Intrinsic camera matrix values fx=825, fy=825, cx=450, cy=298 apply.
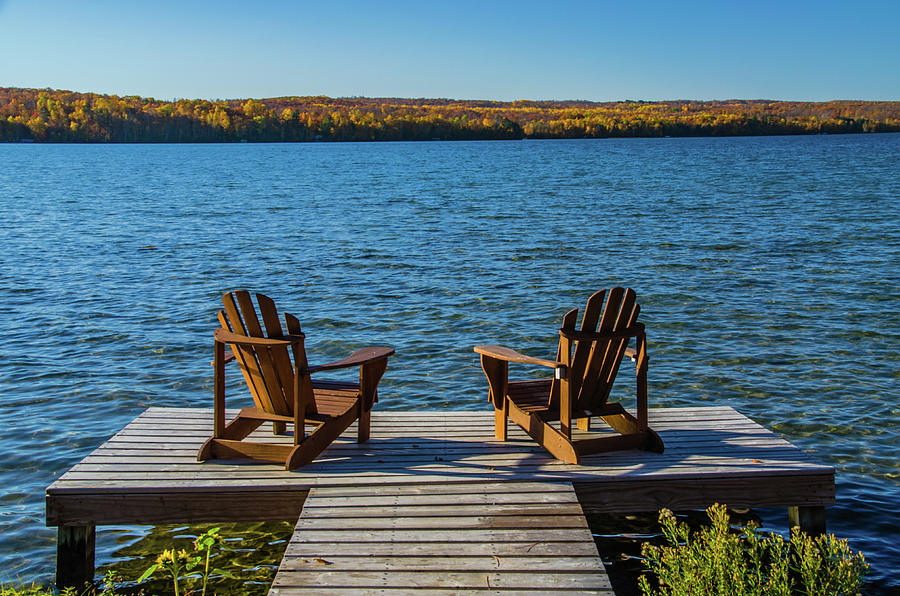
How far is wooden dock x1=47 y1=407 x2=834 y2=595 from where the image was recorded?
3818 millimetres

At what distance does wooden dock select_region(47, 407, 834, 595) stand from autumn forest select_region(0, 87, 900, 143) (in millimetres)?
154910

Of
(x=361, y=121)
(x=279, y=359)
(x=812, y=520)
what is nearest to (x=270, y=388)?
(x=279, y=359)

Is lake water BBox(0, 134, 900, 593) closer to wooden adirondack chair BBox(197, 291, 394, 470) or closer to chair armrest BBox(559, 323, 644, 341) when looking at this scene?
wooden adirondack chair BBox(197, 291, 394, 470)

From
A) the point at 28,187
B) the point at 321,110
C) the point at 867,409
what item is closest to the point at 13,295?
the point at 867,409

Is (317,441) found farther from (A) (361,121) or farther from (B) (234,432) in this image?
(A) (361,121)

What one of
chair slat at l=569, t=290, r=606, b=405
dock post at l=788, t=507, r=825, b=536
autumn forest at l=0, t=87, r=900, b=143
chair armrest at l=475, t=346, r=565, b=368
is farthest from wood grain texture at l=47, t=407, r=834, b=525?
autumn forest at l=0, t=87, r=900, b=143

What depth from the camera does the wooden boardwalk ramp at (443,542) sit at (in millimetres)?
3674

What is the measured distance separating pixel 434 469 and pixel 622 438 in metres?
1.19

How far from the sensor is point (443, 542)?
4039 mm

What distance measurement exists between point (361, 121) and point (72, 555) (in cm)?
15867

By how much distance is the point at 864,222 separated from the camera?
77.3 feet

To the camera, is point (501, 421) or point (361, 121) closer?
point (501, 421)

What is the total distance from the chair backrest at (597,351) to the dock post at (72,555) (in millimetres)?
2881

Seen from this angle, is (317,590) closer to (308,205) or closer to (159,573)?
(159,573)
